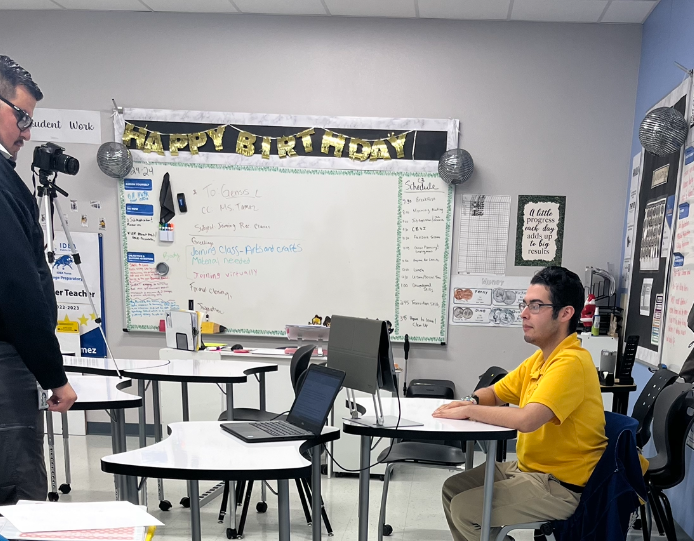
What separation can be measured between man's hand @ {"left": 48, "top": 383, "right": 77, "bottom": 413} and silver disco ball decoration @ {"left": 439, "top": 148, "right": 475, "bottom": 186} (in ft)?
10.1

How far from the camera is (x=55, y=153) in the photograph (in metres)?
2.74

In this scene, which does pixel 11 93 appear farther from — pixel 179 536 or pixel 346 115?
pixel 346 115

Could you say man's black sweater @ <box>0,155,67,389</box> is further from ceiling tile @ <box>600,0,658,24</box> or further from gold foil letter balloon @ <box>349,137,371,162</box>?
ceiling tile @ <box>600,0,658,24</box>

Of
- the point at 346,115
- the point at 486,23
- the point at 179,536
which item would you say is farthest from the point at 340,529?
the point at 486,23

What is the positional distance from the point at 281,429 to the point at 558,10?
141 inches

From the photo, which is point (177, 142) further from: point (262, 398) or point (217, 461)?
point (217, 461)

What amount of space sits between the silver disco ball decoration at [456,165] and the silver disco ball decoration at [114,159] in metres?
2.41

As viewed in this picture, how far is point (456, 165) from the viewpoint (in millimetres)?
4129

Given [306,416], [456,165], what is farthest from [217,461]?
[456,165]

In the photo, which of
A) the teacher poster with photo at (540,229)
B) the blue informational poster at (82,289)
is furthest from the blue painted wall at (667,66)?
the blue informational poster at (82,289)

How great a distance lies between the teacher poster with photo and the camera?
4285 millimetres

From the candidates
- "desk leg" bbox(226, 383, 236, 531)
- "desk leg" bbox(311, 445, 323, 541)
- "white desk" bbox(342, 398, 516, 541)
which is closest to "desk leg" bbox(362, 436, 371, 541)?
"white desk" bbox(342, 398, 516, 541)

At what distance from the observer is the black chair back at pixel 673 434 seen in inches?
95.7

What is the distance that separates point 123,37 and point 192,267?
189 centimetres
